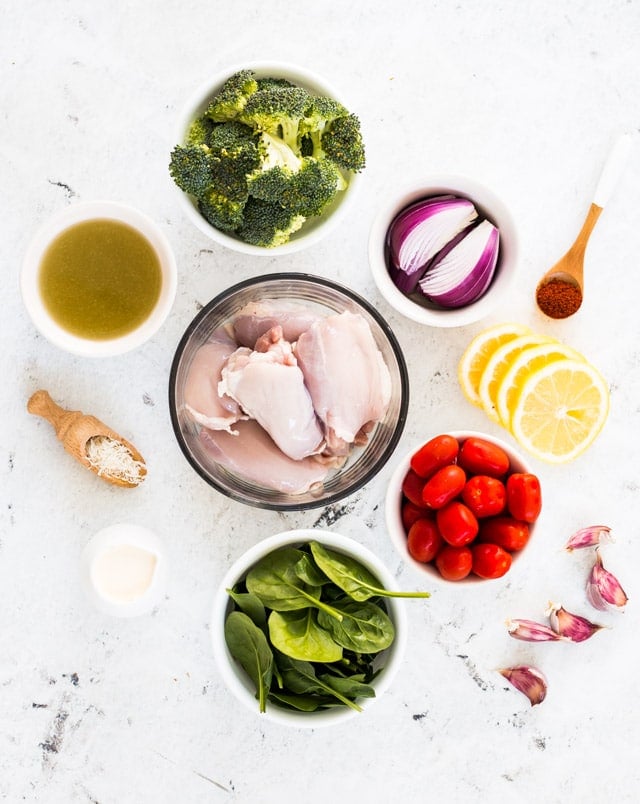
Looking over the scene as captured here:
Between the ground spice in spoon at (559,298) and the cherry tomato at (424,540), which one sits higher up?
the ground spice in spoon at (559,298)

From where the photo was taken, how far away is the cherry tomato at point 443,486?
58.6 inches

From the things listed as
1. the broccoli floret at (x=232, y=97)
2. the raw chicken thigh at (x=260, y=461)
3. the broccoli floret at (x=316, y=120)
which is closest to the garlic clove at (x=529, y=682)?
the raw chicken thigh at (x=260, y=461)

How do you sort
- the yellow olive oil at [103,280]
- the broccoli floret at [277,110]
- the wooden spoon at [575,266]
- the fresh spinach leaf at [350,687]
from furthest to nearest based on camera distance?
the wooden spoon at [575,266], the yellow olive oil at [103,280], the fresh spinach leaf at [350,687], the broccoli floret at [277,110]

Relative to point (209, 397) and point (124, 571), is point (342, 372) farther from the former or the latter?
point (124, 571)

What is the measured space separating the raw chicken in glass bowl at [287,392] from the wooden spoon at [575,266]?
42cm

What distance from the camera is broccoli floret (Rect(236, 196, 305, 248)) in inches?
56.9

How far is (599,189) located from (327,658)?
1.13 m

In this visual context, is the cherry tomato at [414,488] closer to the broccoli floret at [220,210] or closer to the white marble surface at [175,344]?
the white marble surface at [175,344]

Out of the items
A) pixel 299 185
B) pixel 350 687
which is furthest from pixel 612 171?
pixel 350 687

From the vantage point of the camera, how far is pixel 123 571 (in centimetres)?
165

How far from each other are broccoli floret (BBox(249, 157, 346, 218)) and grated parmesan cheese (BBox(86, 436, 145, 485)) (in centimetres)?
61

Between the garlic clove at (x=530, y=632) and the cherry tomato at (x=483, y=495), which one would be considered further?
the garlic clove at (x=530, y=632)

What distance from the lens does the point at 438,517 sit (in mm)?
1522

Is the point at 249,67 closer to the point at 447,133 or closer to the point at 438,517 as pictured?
the point at 447,133
